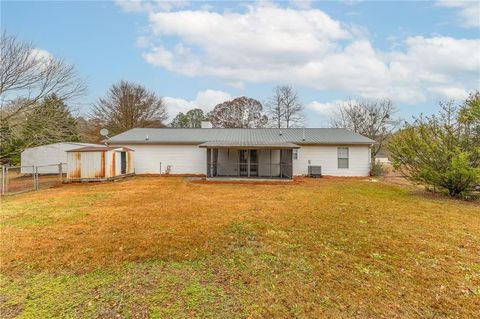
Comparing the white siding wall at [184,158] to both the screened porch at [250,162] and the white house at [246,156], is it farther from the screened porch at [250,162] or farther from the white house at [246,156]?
the screened porch at [250,162]

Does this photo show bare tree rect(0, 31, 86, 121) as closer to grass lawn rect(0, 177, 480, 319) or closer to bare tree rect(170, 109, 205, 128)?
grass lawn rect(0, 177, 480, 319)

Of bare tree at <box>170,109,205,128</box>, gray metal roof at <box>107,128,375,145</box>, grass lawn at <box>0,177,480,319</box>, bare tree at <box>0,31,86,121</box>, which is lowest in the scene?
grass lawn at <box>0,177,480,319</box>

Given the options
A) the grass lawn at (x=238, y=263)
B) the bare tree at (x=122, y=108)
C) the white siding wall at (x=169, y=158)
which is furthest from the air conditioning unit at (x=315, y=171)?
the bare tree at (x=122, y=108)

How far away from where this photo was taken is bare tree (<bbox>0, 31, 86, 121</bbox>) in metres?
13.7

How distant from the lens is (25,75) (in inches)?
557

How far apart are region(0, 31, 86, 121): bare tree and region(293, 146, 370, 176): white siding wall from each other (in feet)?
51.6

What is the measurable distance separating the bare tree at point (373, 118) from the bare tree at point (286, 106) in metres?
6.46

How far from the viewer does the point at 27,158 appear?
67.1ft

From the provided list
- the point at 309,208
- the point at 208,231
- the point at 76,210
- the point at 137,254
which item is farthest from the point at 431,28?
the point at 76,210

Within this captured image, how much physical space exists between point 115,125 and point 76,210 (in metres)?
26.5

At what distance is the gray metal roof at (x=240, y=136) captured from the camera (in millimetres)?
18719

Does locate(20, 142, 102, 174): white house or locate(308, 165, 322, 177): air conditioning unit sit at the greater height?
locate(20, 142, 102, 174): white house

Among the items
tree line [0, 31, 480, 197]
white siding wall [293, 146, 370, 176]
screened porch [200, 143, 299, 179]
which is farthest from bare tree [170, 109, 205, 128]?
white siding wall [293, 146, 370, 176]

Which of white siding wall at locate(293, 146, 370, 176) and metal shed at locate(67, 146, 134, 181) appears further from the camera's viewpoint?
white siding wall at locate(293, 146, 370, 176)
